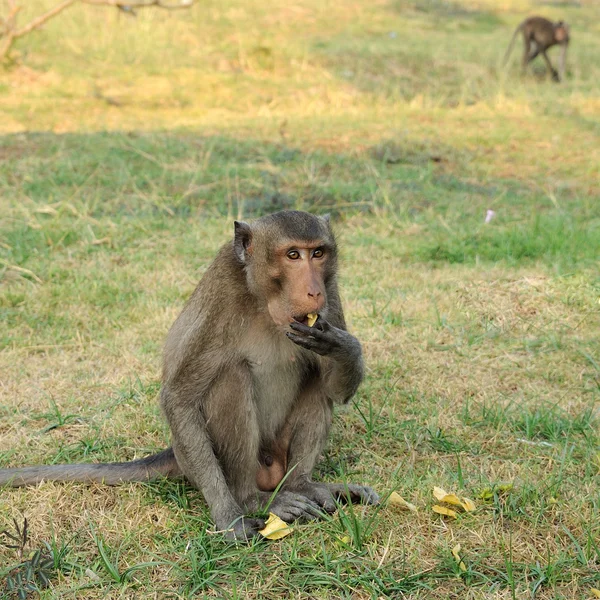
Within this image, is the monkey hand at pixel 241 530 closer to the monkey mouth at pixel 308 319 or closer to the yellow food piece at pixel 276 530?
the yellow food piece at pixel 276 530

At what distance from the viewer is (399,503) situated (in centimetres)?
313

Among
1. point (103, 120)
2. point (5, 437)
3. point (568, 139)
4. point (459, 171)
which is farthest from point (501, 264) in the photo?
point (103, 120)

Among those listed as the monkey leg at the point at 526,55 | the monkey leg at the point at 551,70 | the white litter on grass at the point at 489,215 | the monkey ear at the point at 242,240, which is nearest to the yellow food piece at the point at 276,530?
the monkey ear at the point at 242,240

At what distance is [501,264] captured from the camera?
235 inches

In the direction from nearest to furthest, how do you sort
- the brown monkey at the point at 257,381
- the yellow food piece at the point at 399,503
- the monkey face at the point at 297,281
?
the monkey face at the point at 297,281 < the brown monkey at the point at 257,381 < the yellow food piece at the point at 399,503

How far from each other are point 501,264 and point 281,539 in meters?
3.48

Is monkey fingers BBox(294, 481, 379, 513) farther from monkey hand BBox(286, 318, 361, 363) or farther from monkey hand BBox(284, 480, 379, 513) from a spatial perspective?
monkey hand BBox(286, 318, 361, 363)

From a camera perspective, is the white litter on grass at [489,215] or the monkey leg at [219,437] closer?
the monkey leg at [219,437]

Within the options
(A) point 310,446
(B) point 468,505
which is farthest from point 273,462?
(B) point 468,505

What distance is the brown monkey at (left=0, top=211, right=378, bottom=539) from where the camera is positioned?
300cm

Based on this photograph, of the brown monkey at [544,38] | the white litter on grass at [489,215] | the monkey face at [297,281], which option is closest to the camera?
the monkey face at [297,281]

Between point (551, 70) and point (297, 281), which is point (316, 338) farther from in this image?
point (551, 70)

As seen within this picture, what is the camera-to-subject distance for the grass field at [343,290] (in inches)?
115

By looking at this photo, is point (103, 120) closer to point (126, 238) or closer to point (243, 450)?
point (126, 238)
